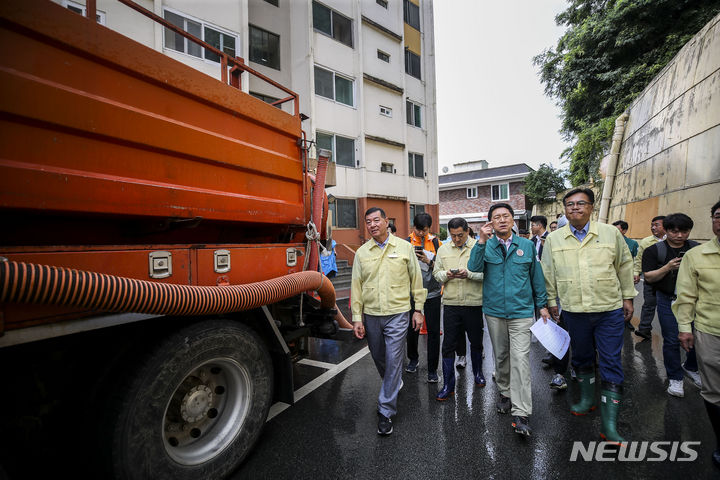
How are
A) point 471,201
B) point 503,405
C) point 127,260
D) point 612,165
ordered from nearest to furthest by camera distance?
point 127,260, point 503,405, point 612,165, point 471,201

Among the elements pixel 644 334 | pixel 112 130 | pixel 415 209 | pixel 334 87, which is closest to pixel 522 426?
pixel 112 130

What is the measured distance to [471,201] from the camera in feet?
99.9

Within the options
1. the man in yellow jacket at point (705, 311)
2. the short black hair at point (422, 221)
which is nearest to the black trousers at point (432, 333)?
the short black hair at point (422, 221)

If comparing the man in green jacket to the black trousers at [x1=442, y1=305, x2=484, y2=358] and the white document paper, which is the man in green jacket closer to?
the white document paper

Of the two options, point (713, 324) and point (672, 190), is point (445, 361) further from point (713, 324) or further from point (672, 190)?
point (672, 190)

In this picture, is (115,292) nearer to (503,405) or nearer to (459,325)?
(459,325)

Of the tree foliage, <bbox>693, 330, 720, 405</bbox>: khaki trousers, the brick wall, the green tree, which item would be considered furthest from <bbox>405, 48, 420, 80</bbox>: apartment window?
<bbox>693, 330, 720, 405</bbox>: khaki trousers

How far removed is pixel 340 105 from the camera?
49.0 ft

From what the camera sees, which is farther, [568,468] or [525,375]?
[525,375]

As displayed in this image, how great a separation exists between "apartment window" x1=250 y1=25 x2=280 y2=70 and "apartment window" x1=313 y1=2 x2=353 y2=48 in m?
1.89

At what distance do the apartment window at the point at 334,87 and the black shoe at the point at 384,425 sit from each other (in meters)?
13.9

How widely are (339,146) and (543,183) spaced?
554 inches

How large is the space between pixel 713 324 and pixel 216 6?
1389 cm

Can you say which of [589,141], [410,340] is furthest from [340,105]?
[410,340]
